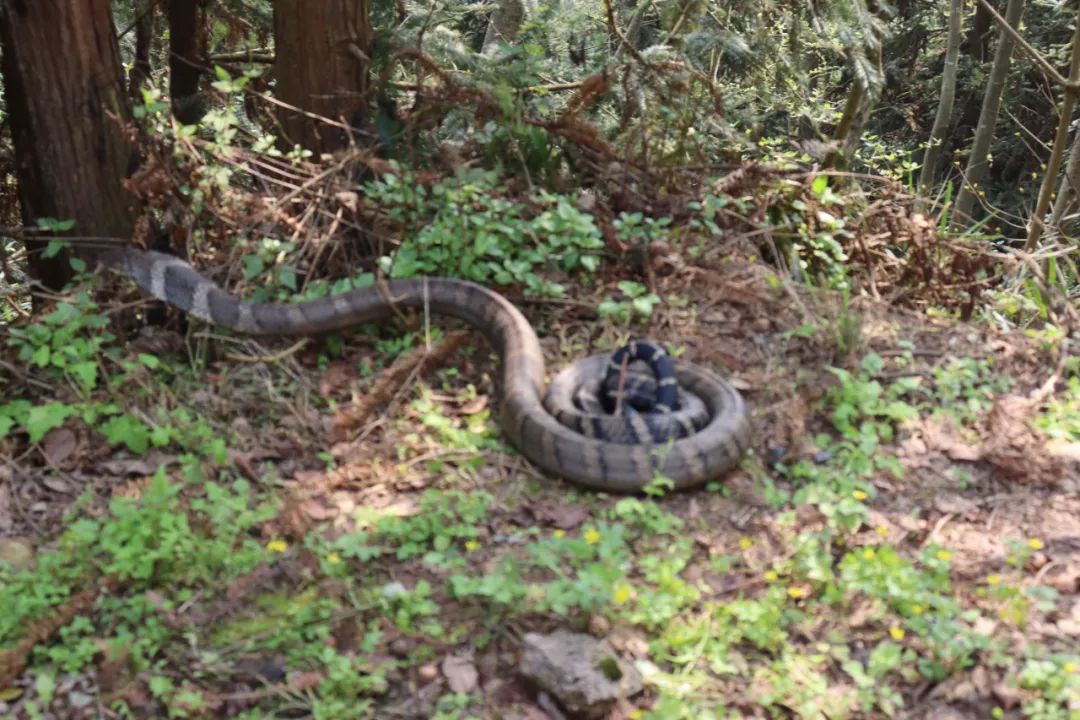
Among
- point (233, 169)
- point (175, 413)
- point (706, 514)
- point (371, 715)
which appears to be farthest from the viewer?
point (233, 169)

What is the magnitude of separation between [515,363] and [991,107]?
30.5 feet

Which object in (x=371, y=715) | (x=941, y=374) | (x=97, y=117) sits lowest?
(x=371, y=715)

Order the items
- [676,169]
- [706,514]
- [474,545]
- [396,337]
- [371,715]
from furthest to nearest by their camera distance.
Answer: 1. [676,169]
2. [396,337]
3. [706,514]
4. [474,545]
5. [371,715]

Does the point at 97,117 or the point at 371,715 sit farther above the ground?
the point at 97,117

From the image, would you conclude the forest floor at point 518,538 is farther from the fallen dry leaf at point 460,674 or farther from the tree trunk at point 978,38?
the tree trunk at point 978,38

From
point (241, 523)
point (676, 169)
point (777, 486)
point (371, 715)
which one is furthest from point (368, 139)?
point (371, 715)

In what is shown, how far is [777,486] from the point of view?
14.1 feet

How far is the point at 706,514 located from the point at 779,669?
0.94 m

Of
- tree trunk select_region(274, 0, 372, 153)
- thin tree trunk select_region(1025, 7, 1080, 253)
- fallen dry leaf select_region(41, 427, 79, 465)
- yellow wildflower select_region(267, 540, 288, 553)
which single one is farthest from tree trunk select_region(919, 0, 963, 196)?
fallen dry leaf select_region(41, 427, 79, 465)

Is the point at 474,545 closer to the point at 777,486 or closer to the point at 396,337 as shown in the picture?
the point at 777,486

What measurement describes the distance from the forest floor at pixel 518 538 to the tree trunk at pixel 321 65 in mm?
1657

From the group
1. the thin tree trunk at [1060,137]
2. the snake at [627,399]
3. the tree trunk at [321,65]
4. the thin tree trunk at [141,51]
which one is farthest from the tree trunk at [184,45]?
the thin tree trunk at [1060,137]

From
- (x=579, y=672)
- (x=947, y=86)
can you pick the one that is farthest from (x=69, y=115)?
(x=947, y=86)

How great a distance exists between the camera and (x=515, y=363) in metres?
4.80
